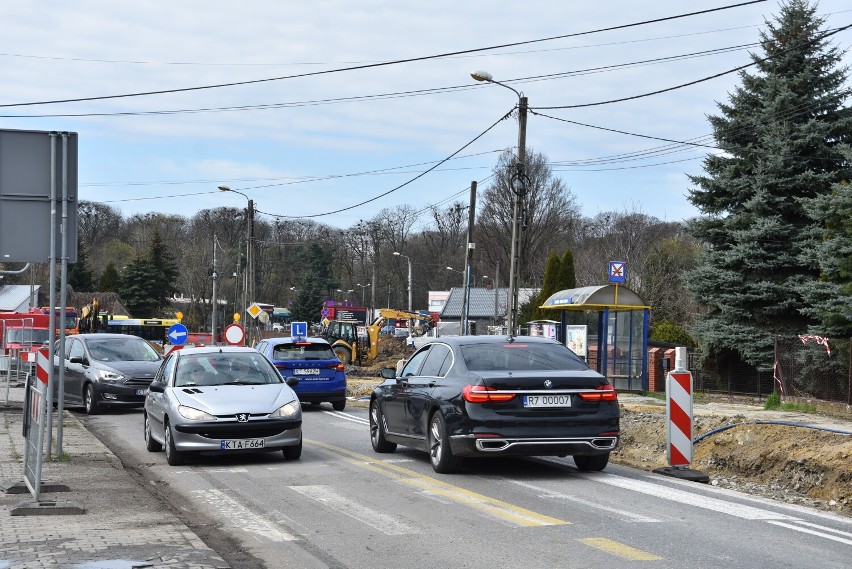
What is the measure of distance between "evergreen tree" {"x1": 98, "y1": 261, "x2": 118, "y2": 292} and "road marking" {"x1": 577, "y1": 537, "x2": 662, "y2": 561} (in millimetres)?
107808

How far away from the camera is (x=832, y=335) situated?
29.8 meters

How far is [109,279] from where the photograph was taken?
366 feet

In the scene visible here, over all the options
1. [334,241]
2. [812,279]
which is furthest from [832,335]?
[334,241]

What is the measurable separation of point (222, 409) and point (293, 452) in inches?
45.6

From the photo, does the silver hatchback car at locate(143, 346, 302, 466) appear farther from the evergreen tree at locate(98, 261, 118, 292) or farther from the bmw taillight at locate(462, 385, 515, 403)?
the evergreen tree at locate(98, 261, 118, 292)

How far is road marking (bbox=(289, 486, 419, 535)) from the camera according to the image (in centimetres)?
898

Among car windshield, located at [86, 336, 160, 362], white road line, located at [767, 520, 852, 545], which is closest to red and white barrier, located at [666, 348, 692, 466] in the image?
white road line, located at [767, 520, 852, 545]

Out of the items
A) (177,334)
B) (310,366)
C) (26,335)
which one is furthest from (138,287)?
(310,366)

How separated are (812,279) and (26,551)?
29.9m

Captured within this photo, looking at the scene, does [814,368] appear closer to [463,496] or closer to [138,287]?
[463,496]

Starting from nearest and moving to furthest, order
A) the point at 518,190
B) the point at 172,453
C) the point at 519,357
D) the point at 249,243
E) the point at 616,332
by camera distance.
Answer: the point at 519,357 → the point at 172,453 → the point at 518,190 → the point at 616,332 → the point at 249,243

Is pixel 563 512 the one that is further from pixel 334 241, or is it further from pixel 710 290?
pixel 334 241

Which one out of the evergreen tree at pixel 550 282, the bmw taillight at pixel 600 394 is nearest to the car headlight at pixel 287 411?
the bmw taillight at pixel 600 394

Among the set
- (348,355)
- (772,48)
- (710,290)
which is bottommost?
(348,355)
